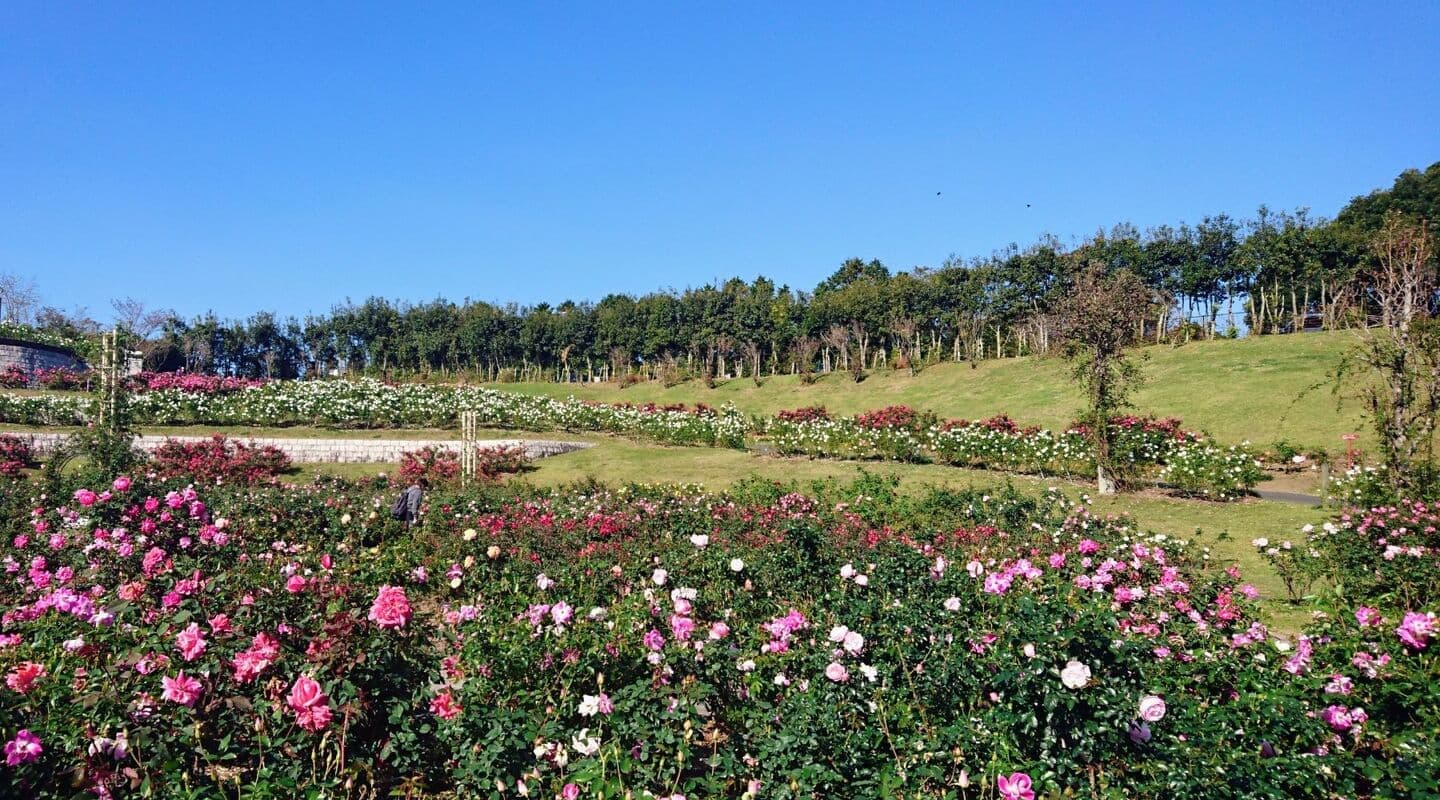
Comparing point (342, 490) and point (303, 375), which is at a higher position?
point (303, 375)

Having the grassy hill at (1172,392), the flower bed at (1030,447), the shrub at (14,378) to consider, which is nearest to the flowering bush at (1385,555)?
the flower bed at (1030,447)

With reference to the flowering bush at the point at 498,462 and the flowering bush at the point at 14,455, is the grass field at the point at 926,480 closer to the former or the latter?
the flowering bush at the point at 498,462

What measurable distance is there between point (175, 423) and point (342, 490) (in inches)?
449

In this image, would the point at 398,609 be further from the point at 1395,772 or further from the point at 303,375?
the point at 303,375

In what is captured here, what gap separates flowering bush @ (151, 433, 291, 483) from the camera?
13219mm

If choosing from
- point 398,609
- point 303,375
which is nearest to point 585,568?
point 398,609

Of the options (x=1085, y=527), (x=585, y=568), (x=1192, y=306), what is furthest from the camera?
(x=1192, y=306)

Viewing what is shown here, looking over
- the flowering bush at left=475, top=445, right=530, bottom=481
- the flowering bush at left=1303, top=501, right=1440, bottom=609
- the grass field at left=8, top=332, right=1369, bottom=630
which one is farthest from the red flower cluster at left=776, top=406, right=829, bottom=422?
the flowering bush at left=1303, top=501, right=1440, bottom=609

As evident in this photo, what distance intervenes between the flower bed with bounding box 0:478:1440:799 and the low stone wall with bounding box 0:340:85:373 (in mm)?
30526

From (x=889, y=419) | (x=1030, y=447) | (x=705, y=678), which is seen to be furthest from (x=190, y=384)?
(x=705, y=678)

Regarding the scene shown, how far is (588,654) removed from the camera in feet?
10.6

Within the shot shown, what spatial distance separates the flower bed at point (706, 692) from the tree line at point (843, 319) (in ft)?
82.2

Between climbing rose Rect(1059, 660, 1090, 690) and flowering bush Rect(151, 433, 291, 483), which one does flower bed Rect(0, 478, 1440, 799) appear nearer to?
climbing rose Rect(1059, 660, 1090, 690)

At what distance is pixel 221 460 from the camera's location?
14.2m
